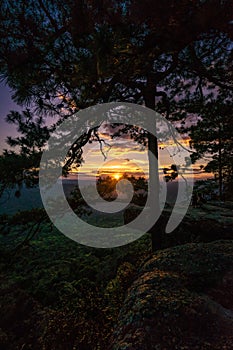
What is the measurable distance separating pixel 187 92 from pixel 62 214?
20.6ft

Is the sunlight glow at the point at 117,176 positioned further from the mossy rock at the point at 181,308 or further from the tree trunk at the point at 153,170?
the mossy rock at the point at 181,308

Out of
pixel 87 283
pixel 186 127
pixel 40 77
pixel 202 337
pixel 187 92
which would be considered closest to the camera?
pixel 202 337

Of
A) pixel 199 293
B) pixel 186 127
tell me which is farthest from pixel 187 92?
pixel 199 293

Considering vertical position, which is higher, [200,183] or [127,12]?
[127,12]

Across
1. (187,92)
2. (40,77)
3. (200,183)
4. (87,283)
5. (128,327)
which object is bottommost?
(87,283)

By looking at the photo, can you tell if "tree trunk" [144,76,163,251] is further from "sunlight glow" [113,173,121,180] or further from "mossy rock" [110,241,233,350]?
"mossy rock" [110,241,233,350]

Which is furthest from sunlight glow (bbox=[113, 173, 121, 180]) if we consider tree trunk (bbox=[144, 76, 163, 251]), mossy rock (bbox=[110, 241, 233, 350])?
mossy rock (bbox=[110, 241, 233, 350])

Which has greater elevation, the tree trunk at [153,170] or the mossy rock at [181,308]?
the tree trunk at [153,170]

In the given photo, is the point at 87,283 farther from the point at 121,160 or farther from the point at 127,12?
the point at 127,12

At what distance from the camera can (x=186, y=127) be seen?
7762 mm

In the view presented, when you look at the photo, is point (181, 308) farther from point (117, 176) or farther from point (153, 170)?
point (153, 170)

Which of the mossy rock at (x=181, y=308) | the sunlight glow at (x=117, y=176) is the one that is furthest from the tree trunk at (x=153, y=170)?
the mossy rock at (x=181, y=308)

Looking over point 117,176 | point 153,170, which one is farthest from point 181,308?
point 153,170

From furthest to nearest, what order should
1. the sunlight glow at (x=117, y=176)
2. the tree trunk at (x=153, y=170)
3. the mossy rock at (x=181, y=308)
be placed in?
the tree trunk at (x=153, y=170)
the sunlight glow at (x=117, y=176)
the mossy rock at (x=181, y=308)
